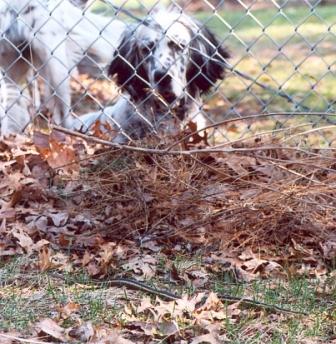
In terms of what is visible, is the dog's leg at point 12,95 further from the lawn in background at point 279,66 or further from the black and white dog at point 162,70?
the lawn in background at point 279,66

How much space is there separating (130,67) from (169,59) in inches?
12.0

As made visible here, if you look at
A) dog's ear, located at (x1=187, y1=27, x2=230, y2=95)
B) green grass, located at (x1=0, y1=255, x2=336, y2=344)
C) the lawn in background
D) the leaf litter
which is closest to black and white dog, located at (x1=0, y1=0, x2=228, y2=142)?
dog's ear, located at (x1=187, y1=27, x2=230, y2=95)

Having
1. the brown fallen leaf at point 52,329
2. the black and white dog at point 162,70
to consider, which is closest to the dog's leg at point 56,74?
the black and white dog at point 162,70

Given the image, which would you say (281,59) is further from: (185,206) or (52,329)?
(52,329)

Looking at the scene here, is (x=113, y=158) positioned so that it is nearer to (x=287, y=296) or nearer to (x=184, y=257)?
(x=184, y=257)

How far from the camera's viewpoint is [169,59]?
5469 mm

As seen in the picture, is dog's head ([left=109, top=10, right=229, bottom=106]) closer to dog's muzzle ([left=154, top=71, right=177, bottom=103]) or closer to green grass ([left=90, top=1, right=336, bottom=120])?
dog's muzzle ([left=154, top=71, right=177, bottom=103])

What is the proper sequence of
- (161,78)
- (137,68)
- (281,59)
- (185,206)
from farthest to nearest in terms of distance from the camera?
(281,59)
(137,68)
(161,78)
(185,206)

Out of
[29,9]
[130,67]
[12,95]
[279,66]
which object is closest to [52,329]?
[130,67]

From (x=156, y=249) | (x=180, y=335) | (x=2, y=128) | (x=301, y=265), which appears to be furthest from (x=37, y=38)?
(x=180, y=335)

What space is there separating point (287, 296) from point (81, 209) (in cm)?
128

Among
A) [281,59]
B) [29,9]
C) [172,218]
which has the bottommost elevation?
[172,218]

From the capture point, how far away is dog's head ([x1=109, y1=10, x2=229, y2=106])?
544 centimetres

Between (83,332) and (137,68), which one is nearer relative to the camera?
(83,332)
